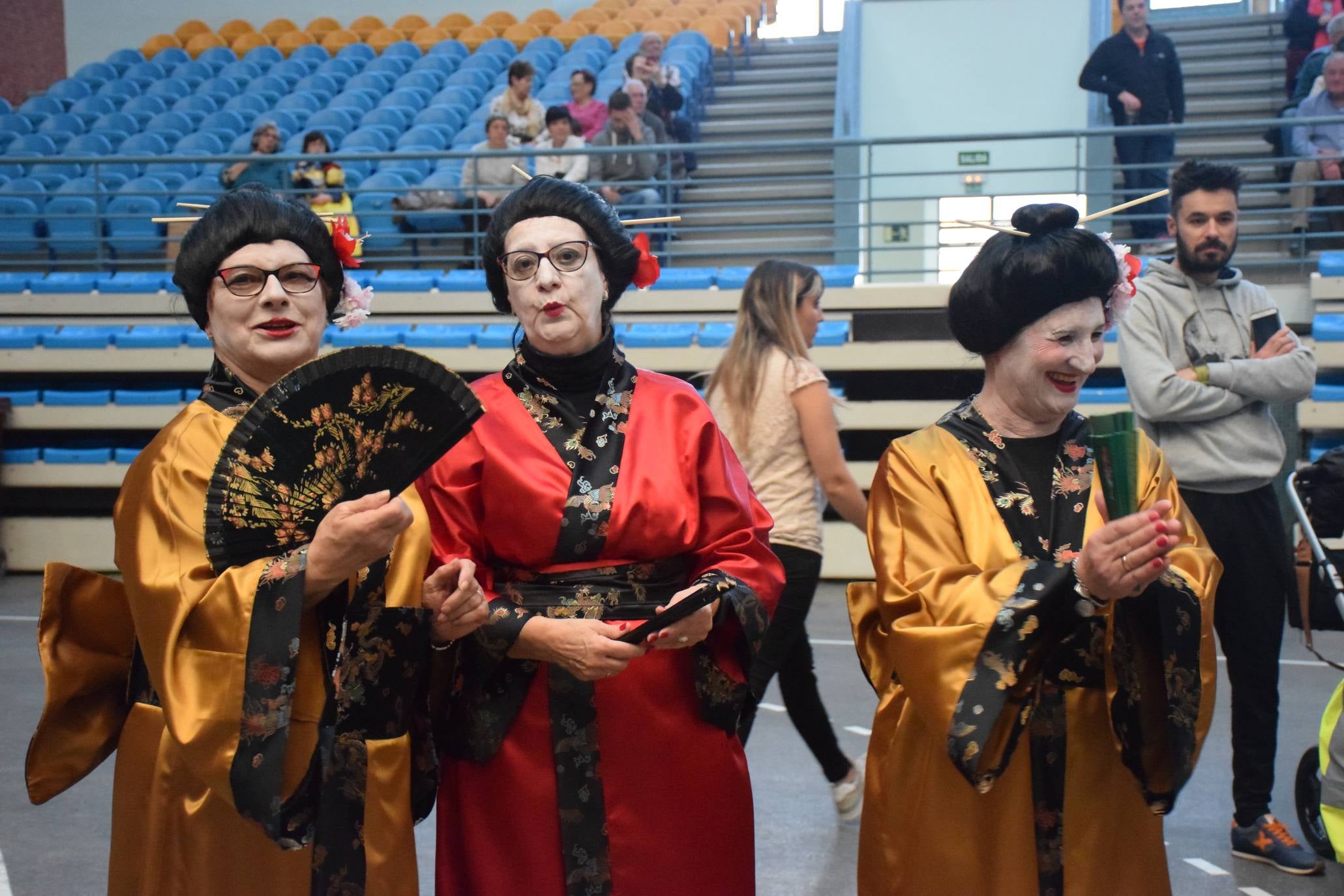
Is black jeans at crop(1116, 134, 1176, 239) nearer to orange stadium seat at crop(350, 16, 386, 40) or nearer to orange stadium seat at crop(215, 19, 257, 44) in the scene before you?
orange stadium seat at crop(350, 16, 386, 40)

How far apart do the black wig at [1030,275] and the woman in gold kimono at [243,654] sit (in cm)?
87

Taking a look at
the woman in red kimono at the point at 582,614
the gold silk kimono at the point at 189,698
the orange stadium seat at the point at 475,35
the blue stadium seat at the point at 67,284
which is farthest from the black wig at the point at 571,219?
the orange stadium seat at the point at 475,35

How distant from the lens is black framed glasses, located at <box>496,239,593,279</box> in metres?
2.10

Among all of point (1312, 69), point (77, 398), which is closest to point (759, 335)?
point (77, 398)

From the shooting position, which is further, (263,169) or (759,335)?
(263,169)

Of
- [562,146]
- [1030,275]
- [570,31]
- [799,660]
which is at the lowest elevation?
[799,660]

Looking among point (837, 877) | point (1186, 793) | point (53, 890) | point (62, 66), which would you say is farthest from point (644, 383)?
point (62, 66)

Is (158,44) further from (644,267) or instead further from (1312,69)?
(644,267)

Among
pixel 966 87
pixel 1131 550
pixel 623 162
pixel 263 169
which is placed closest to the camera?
pixel 1131 550

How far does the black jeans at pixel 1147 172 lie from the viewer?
7.57 metres

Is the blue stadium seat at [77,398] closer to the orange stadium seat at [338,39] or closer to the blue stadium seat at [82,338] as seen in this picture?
the blue stadium seat at [82,338]

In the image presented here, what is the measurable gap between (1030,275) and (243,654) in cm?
125

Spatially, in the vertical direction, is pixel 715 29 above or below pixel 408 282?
above

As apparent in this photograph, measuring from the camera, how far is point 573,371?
2.12 metres
